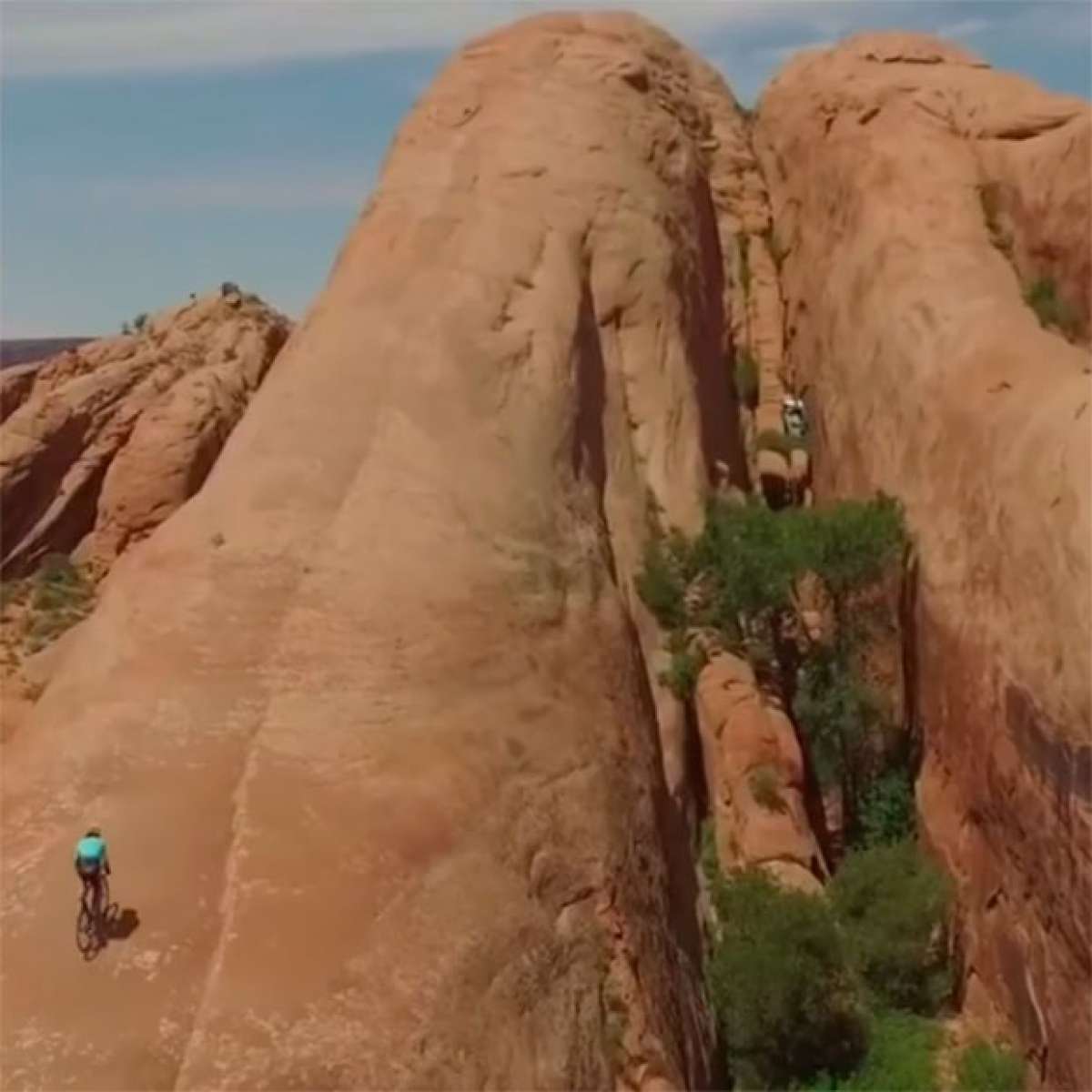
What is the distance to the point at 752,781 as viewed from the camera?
23.2m

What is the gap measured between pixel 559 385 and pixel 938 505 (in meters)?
4.65

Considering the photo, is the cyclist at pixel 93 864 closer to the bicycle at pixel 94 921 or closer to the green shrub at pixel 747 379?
the bicycle at pixel 94 921

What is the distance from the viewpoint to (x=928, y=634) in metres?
23.5

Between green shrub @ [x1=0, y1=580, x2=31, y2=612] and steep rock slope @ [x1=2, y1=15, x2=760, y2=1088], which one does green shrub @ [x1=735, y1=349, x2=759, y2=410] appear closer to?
steep rock slope @ [x1=2, y1=15, x2=760, y2=1088]

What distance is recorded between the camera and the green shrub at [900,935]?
22.3 metres

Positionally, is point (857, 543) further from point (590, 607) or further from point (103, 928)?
point (103, 928)

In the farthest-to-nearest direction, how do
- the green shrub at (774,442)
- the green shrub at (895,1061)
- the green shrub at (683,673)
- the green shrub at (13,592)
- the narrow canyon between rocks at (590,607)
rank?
the green shrub at (13,592), the green shrub at (774,442), the green shrub at (683,673), the green shrub at (895,1061), the narrow canyon between rocks at (590,607)

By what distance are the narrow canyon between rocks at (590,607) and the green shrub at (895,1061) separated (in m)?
0.33

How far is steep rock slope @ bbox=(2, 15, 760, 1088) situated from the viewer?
1533 cm

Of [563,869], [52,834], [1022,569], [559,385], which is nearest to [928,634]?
[1022,569]

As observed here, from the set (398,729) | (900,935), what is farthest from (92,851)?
(900,935)

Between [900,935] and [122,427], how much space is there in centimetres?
1743

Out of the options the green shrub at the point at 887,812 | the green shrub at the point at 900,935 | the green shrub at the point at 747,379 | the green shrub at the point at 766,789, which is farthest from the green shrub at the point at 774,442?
the green shrub at the point at 900,935

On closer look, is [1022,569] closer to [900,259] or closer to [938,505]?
[938,505]
